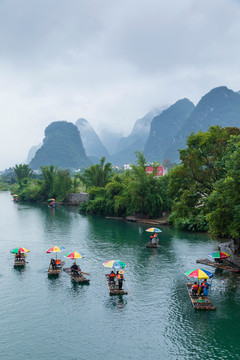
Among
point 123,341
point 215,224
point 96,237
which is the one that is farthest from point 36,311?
point 96,237

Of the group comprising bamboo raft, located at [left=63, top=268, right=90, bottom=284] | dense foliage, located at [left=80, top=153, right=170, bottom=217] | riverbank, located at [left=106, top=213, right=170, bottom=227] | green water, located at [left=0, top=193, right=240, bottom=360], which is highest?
dense foliage, located at [left=80, top=153, right=170, bottom=217]

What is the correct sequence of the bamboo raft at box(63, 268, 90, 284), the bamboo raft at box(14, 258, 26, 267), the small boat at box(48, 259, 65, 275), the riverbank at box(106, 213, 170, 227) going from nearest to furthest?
the bamboo raft at box(63, 268, 90, 284) < the small boat at box(48, 259, 65, 275) < the bamboo raft at box(14, 258, 26, 267) < the riverbank at box(106, 213, 170, 227)

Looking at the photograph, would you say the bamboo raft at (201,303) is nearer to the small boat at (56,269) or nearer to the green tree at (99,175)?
the small boat at (56,269)

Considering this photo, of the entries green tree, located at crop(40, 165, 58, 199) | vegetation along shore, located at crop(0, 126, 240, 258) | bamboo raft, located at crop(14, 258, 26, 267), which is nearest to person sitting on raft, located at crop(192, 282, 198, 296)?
vegetation along shore, located at crop(0, 126, 240, 258)

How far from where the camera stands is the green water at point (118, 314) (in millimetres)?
17781

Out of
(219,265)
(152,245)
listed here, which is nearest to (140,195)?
(152,245)

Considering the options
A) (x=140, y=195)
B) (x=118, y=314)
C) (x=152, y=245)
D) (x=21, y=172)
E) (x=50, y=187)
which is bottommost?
(x=118, y=314)

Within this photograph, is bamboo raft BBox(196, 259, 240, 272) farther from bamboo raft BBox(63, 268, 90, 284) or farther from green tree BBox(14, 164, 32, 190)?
green tree BBox(14, 164, 32, 190)

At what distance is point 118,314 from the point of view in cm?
2156

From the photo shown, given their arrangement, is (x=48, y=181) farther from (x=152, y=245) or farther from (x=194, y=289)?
(x=194, y=289)

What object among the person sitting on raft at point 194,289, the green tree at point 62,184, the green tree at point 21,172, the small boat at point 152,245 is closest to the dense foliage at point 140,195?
the small boat at point 152,245

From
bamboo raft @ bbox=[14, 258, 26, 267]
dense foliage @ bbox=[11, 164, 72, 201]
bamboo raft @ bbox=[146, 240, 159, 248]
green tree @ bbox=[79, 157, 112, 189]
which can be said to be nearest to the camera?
bamboo raft @ bbox=[14, 258, 26, 267]

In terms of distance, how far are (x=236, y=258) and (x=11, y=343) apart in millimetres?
21841

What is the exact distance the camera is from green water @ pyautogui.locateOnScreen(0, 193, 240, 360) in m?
17.8
